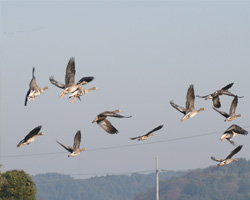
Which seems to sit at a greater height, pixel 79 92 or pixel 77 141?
pixel 79 92

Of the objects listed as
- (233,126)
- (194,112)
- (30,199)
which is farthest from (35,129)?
(30,199)

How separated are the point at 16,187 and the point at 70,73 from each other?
5316 centimetres

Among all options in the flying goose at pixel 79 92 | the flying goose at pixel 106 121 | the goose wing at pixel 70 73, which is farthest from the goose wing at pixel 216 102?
the goose wing at pixel 70 73

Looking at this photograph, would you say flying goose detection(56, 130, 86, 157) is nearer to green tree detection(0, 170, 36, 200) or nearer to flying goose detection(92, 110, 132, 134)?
flying goose detection(92, 110, 132, 134)

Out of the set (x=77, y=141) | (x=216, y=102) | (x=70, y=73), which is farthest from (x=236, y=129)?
(x=70, y=73)

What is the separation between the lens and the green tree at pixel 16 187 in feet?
285

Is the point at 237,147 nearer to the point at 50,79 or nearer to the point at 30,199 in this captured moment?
the point at 50,79

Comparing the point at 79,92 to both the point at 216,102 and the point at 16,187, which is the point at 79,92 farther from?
the point at 16,187

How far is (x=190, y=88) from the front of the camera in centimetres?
3747

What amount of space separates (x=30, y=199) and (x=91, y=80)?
5087 cm

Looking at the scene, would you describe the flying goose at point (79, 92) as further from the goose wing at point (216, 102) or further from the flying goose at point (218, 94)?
the goose wing at point (216, 102)

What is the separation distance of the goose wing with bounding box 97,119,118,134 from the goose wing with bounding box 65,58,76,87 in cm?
246

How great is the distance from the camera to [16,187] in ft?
288

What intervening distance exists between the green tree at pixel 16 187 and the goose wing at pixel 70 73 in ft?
168
